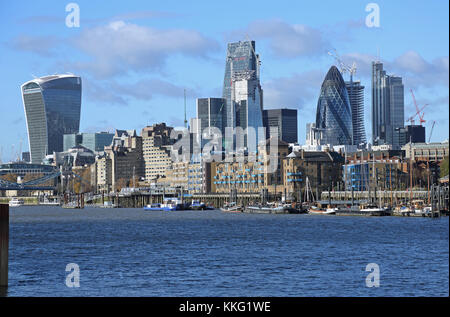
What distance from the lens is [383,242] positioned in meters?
69.1

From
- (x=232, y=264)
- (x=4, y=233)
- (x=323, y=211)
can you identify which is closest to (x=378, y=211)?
(x=323, y=211)

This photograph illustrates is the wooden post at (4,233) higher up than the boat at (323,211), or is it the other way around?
the wooden post at (4,233)

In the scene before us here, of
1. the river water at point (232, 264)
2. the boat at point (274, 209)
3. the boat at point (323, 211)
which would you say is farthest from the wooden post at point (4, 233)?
the boat at point (274, 209)

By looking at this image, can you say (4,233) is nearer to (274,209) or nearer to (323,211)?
(323,211)

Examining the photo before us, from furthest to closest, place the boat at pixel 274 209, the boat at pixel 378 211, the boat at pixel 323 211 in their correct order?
1. the boat at pixel 274 209
2. the boat at pixel 323 211
3. the boat at pixel 378 211

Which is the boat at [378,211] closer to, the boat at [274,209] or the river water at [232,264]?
the boat at [274,209]

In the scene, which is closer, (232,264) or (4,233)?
(4,233)

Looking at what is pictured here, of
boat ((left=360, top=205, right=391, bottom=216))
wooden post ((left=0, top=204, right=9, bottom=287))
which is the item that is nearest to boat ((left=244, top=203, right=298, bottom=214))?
boat ((left=360, top=205, right=391, bottom=216))

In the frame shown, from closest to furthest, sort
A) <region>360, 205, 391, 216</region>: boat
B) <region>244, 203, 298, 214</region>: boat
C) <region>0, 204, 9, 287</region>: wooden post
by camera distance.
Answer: <region>0, 204, 9, 287</region>: wooden post
<region>360, 205, 391, 216</region>: boat
<region>244, 203, 298, 214</region>: boat

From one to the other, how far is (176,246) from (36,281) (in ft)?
84.8

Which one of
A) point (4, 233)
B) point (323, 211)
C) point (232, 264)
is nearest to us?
point (4, 233)

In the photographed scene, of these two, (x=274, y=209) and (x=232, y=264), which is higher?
(x=274, y=209)

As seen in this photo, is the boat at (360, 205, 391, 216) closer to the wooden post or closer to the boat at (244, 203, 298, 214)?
the boat at (244, 203, 298, 214)
